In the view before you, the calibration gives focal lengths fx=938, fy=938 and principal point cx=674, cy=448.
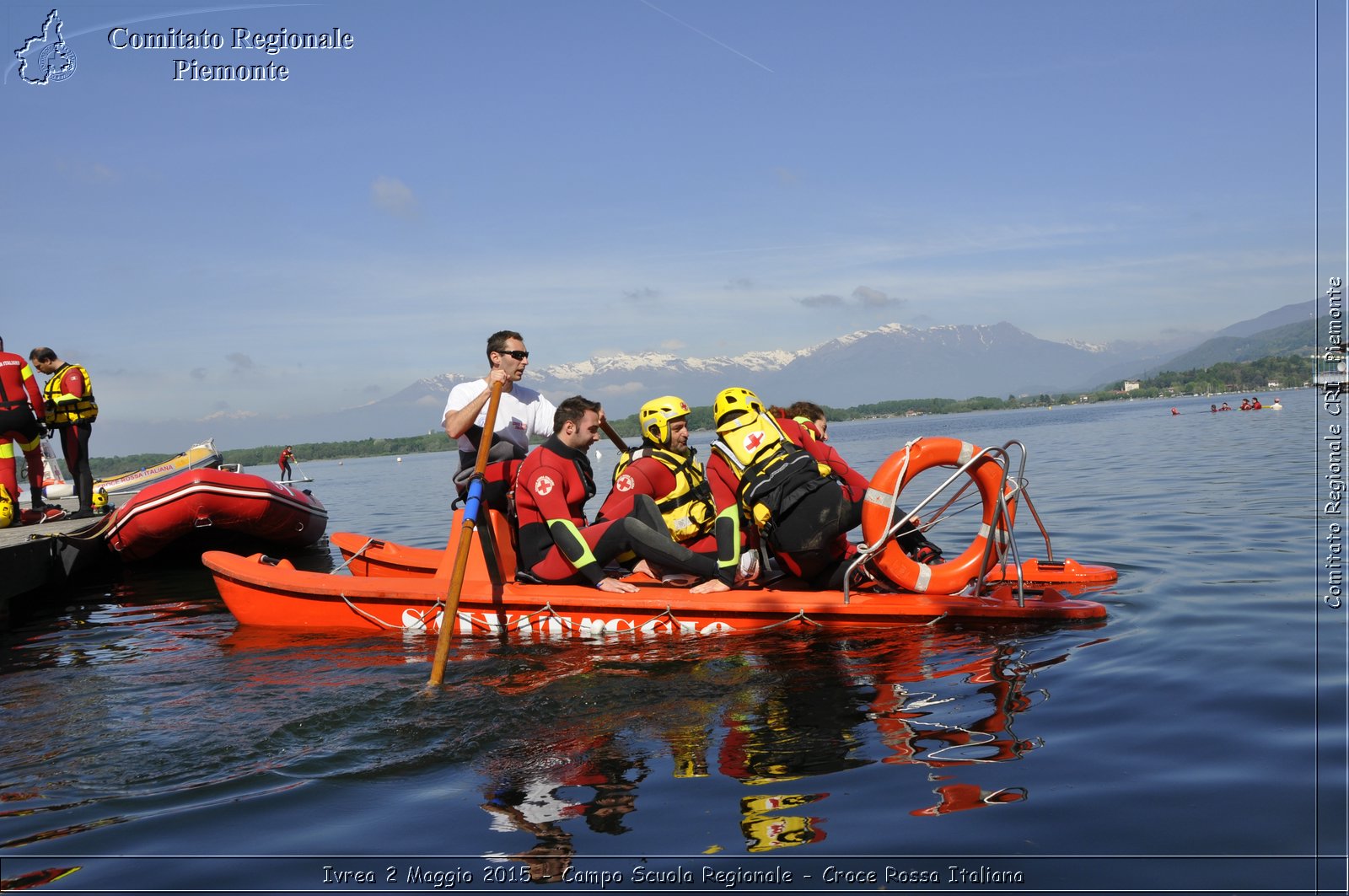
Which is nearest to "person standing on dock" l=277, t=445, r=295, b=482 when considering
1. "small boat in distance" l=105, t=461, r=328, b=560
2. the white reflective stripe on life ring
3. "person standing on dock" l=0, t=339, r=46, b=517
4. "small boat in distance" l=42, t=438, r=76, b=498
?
"small boat in distance" l=42, t=438, r=76, b=498

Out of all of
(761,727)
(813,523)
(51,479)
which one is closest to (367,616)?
(813,523)

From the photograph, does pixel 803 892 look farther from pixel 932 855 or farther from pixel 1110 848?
pixel 1110 848

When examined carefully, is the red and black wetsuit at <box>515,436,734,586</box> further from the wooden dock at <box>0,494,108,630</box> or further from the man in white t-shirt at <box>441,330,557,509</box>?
the wooden dock at <box>0,494,108,630</box>

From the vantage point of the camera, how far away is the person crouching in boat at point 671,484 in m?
7.32

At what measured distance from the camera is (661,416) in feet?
23.9

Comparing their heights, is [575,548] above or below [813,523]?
below

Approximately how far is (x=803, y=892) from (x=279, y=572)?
639 centimetres

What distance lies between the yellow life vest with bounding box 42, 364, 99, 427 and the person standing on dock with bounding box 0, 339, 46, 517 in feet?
1.97

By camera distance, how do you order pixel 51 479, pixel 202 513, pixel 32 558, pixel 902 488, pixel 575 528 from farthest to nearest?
pixel 51 479 < pixel 202 513 < pixel 32 558 < pixel 575 528 < pixel 902 488

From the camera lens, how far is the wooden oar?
6.03 meters

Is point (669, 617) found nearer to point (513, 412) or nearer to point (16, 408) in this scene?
point (513, 412)

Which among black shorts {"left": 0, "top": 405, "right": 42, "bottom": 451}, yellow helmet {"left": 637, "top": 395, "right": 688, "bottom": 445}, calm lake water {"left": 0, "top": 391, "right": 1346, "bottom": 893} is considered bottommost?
calm lake water {"left": 0, "top": 391, "right": 1346, "bottom": 893}

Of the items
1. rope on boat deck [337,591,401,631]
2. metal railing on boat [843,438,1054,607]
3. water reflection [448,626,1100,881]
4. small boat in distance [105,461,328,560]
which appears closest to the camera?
water reflection [448,626,1100,881]

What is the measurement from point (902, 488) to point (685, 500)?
1.70 meters
